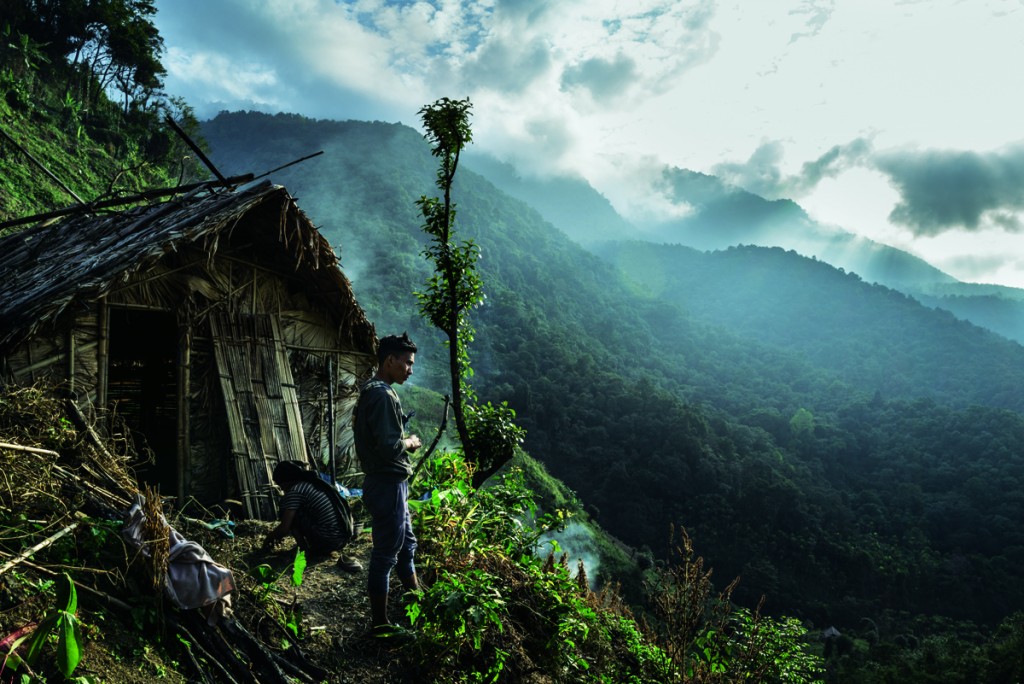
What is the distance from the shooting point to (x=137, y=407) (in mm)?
6781

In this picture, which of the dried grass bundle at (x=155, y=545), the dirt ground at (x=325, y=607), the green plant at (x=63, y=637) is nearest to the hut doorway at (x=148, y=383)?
the dirt ground at (x=325, y=607)

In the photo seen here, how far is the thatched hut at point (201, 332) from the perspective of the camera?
15.9ft

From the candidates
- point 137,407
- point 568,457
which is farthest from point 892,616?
point 137,407

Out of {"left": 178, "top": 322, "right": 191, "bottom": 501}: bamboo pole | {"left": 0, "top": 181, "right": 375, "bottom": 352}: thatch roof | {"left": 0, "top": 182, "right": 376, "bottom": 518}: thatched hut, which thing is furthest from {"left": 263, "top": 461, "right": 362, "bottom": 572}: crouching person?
{"left": 0, "top": 181, "right": 375, "bottom": 352}: thatch roof

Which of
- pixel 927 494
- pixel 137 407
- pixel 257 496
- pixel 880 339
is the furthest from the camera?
pixel 880 339

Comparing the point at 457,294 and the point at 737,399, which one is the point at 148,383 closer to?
the point at 457,294

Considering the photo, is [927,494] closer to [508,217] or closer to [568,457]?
[568,457]

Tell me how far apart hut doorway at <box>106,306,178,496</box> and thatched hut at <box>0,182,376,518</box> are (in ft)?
0.05

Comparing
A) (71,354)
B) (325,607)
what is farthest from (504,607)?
(71,354)

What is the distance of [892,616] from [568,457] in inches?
1017

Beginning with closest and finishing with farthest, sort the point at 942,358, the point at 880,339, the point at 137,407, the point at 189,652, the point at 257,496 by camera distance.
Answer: the point at 189,652 → the point at 257,496 → the point at 137,407 → the point at 942,358 → the point at 880,339

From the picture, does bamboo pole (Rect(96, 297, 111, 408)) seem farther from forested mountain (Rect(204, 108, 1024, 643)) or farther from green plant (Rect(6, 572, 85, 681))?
forested mountain (Rect(204, 108, 1024, 643))

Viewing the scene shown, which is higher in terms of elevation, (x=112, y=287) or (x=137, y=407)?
(x=112, y=287)

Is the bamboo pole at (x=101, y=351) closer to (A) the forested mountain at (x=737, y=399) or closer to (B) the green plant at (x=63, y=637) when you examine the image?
(B) the green plant at (x=63, y=637)
